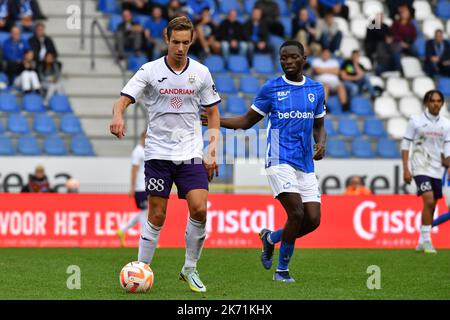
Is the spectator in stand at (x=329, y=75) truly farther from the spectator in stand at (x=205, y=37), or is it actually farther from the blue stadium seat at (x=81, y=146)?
the blue stadium seat at (x=81, y=146)

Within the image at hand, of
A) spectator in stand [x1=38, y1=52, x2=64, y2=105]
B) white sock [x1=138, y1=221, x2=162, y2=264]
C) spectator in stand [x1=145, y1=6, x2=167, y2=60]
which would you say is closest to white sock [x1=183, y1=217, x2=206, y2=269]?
white sock [x1=138, y1=221, x2=162, y2=264]

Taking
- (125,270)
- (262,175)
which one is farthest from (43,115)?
(125,270)

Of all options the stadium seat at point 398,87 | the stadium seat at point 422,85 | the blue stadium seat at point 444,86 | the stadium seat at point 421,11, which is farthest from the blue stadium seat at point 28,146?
the stadium seat at point 421,11

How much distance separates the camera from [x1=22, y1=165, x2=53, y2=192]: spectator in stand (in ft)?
72.4

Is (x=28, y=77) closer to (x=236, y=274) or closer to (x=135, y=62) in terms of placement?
(x=135, y=62)

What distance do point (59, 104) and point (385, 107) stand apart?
25.8ft

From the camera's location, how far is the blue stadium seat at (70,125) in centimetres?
2483

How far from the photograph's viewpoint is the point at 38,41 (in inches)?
1005

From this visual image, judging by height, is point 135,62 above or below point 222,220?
above

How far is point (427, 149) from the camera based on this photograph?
706 inches

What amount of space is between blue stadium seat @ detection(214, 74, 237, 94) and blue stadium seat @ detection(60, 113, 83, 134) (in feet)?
11.3

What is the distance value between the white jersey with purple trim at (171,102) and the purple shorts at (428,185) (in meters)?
7.80

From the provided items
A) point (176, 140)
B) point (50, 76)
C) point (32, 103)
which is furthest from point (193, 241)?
point (50, 76)

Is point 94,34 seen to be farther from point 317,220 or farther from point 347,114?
point 317,220
